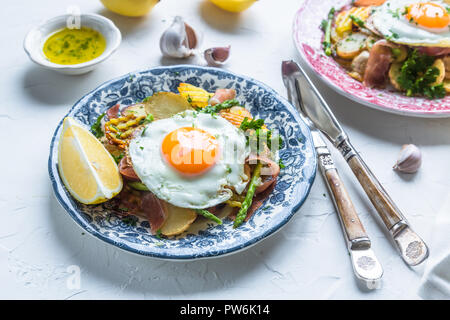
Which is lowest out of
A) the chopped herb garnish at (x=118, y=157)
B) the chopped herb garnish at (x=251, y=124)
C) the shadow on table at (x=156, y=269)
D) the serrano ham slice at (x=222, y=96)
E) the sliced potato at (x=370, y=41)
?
the shadow on table at (x=156, y=269)

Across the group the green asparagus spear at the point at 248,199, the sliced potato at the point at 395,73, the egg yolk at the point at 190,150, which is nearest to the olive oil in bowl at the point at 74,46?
the egg yolk at the point at 190,150

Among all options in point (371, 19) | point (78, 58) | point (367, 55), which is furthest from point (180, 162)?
point (371, 19)

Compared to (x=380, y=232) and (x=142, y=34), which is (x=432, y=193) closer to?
(x=380, y=232)

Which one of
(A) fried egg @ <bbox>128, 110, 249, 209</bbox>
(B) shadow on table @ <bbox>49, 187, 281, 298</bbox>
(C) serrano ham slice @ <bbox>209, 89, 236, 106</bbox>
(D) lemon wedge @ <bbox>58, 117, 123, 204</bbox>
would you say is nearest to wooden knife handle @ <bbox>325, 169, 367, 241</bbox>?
(B) shadow on table @ <bbox>49, 187, 281, 298</bbox>

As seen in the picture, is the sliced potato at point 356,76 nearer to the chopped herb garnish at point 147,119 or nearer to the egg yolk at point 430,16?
the egg yolk at point 430,16

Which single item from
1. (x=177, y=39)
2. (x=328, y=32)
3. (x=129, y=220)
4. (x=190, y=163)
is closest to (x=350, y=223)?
(x=190, y=163)

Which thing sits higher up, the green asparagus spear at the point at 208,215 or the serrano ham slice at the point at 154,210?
the green asparagus spear at the point at 208,215

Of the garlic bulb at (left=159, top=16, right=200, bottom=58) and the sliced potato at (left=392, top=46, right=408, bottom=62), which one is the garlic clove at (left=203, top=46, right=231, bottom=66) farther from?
the sliced potato at (left=392, top=46, right=408, bottom=62)
